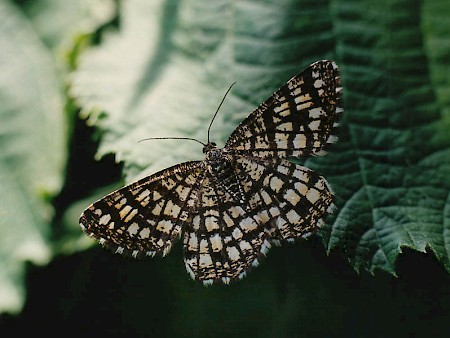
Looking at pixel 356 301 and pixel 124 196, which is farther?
pixel 356 301

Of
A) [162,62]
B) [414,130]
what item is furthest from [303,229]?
[162,62]

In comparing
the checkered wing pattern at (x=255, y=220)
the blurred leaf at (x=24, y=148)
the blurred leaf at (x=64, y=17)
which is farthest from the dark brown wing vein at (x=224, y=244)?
the blurred leaf at (x=64, y=17)

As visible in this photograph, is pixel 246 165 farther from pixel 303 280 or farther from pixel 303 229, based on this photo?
pixel 303 280

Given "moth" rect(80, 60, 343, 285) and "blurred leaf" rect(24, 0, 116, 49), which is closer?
"moth" rect(80, 60, 343, 285)

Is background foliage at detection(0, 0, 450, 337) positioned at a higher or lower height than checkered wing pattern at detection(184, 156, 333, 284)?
higher

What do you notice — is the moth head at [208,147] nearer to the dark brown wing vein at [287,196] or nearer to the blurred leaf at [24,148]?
the dark brown wing vein at [287,196]

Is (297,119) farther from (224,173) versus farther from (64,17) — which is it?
(64,17)

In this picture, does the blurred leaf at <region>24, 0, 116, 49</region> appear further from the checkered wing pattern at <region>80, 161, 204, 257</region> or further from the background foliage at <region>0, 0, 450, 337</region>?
the checkered wing pattern at <region>80, 161, 204, 257</region>

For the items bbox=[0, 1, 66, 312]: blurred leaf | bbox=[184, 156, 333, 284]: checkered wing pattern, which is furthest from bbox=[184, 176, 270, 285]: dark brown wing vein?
bbox=[0, 1, 66, 312]: blurred leaf
